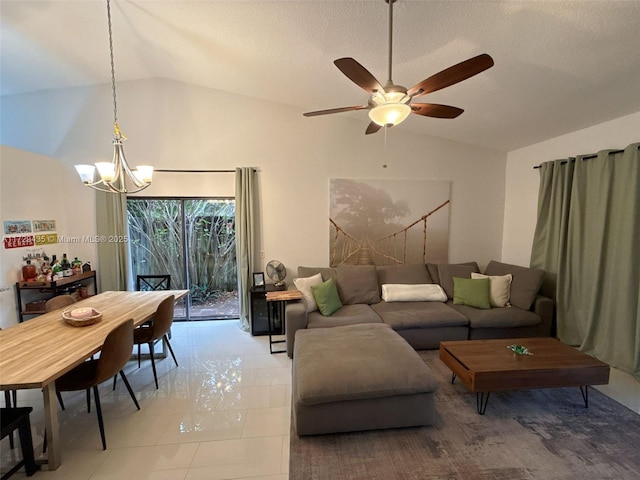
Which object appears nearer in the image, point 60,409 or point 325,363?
point 325,363

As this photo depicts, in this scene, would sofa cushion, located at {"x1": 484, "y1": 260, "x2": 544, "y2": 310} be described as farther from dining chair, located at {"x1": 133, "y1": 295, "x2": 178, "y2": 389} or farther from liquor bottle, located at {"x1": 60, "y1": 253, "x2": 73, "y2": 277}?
liquor bottle, located at {"x1": 60, "y1": 253, "x2": 73, "y2": 277}

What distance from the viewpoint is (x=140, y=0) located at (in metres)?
2.34

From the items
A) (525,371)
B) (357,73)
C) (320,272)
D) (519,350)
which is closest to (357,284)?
(320,272)

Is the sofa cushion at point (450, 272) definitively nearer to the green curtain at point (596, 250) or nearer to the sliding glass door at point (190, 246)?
the green curtain at point (596, 250)

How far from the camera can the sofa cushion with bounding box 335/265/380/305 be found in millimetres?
3785

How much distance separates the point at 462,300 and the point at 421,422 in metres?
2.01

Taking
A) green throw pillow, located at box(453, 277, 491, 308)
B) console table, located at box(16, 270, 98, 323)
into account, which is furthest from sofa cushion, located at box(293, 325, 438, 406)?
console table, located at box(16, 270, 98, 323)

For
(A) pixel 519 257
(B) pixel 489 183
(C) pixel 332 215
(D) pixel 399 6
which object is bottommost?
(A) pixel 519 257

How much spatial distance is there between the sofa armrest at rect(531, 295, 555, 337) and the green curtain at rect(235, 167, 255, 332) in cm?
365

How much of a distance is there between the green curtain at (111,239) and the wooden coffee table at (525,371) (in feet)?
14.0

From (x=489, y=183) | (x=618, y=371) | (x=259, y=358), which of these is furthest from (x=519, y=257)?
(x=259, y=358)

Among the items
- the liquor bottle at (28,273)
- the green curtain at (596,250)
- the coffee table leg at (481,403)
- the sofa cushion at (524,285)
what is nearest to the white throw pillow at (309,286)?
the coffee table leg at (481,403)

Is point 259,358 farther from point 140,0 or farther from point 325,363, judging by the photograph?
point 140,0

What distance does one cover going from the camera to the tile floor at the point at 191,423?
180 centimetres
